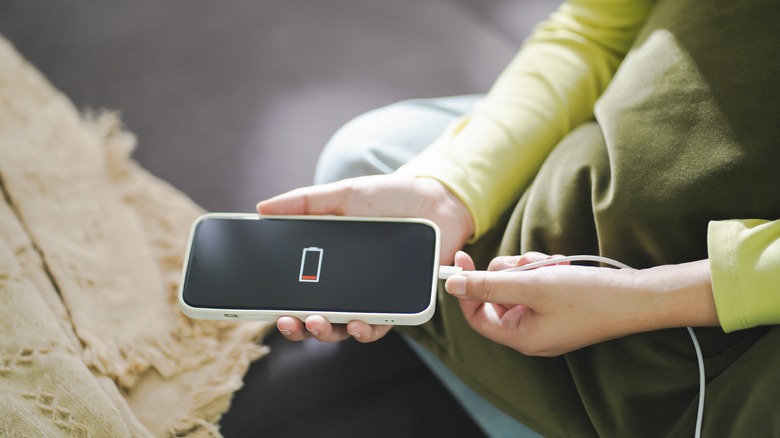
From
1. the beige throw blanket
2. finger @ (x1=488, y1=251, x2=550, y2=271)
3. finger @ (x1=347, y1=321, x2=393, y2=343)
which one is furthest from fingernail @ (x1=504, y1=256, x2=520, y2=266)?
the beige throw blanket

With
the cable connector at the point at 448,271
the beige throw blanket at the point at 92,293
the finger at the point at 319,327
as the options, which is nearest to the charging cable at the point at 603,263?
the cable connector at the point at 448,271

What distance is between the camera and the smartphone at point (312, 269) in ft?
2.22

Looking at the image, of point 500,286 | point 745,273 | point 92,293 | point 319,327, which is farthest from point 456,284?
point 92,293

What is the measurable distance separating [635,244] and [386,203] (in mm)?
259

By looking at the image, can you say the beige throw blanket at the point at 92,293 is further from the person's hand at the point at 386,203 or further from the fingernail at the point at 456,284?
the fingernail at the point at 456,284

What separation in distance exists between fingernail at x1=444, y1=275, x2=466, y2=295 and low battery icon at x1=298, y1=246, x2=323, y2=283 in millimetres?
143

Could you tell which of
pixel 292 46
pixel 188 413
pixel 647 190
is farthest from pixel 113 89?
pixel 647 190

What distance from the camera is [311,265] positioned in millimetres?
706

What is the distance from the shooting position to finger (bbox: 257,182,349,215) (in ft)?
2.41

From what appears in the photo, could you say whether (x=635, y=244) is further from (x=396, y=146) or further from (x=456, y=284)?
(x=396, y=146)

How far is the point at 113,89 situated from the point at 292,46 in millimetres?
304

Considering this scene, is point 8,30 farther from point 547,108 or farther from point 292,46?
point 547,108

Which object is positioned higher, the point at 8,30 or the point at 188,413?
the point at 8,30

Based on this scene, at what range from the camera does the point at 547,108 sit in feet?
2.76
